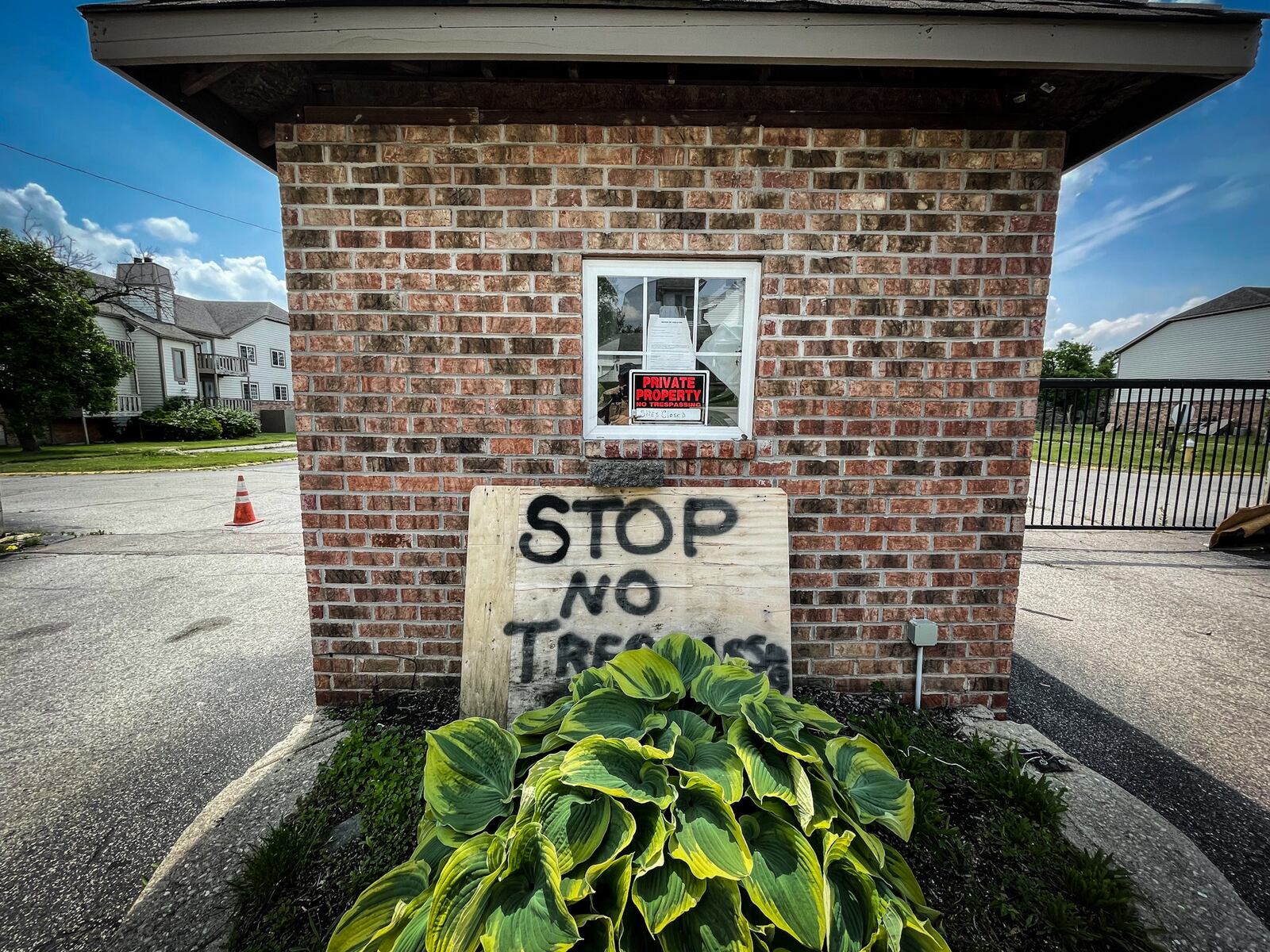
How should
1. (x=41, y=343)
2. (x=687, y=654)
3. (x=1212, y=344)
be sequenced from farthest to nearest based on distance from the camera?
(x=1212, y=344), (x=41, y=343), (x=687, y=654)

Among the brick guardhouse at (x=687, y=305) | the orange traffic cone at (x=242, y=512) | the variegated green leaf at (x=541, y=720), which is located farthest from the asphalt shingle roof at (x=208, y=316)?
the variegated green leaf at (x=541, y=720)

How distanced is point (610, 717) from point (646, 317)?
73.2 inches

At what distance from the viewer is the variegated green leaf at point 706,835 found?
1.16 metres

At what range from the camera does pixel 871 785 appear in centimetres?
158

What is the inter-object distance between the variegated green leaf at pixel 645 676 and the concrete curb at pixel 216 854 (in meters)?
1.45

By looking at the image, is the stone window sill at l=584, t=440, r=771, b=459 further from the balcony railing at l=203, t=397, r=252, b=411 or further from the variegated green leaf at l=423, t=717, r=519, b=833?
the balcony railing at l=203, t=397, r=252, b=411

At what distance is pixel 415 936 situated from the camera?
1211mm

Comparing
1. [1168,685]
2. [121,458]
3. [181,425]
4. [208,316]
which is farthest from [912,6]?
[208,316]

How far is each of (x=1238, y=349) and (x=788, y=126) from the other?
4251cm

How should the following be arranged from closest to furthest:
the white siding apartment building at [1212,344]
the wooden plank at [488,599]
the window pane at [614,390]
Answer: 1. the wooden plank at [488,599]
2. the window pane at [614,390]
3. the white siding apartment building at [1212,344]

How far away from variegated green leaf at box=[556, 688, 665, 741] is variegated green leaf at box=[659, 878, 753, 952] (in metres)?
0.41

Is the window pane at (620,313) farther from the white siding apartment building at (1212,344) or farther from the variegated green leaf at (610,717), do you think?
the white siding apartment building at (1212,344)

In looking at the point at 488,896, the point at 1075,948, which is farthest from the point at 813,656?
the point at 488,896

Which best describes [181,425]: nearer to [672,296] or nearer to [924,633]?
[672,296]
